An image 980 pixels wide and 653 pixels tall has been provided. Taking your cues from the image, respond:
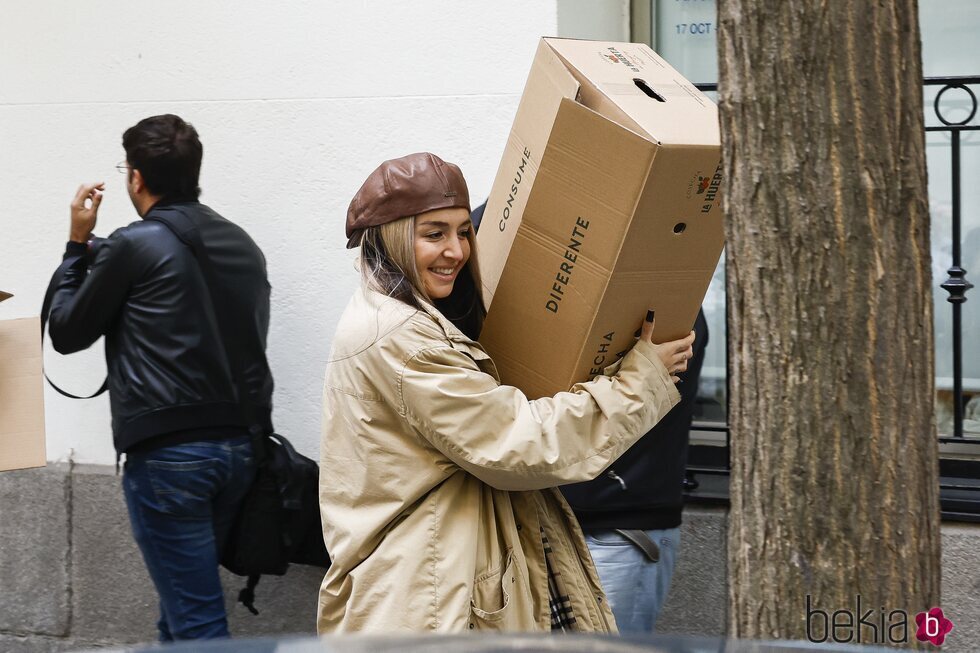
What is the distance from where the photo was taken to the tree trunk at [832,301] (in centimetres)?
173

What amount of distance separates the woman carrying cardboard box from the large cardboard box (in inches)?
3.9

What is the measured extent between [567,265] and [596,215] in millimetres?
140

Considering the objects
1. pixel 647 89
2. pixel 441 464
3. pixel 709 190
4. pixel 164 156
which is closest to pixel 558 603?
pixel 441 464

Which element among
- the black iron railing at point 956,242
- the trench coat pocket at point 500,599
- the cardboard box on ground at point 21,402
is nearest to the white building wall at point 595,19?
the black iron railing at point 956,242

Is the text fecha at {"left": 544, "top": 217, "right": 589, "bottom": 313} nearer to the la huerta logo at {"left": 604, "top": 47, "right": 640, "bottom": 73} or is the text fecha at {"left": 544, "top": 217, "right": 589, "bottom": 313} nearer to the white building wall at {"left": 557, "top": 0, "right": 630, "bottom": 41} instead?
the la huerta logo at {"left": 604, "top": 47, "right": 640, "bottom": 73}

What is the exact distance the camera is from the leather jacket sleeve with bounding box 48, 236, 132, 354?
368cm

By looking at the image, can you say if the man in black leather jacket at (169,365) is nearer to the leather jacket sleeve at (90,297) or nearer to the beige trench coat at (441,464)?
the leather jacket sleeve at (90,297)

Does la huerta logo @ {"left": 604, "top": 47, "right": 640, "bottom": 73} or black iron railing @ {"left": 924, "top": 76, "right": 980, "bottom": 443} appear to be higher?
la huerta logo @ {"left": 604, "top": 47, "right": 640, "bottom": 73}

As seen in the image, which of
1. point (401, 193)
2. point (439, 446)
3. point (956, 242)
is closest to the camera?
point (439, 446)

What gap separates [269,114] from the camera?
461 cm

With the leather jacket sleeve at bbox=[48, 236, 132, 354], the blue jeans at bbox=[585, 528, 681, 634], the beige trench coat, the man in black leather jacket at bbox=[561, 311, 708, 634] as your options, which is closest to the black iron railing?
the man in black leather jacket at bbox=[561, 311, 708, 634]

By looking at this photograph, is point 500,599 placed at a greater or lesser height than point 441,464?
lesser

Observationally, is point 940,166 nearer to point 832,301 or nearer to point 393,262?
point 393,262

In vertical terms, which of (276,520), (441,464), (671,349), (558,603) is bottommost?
(276,520)
